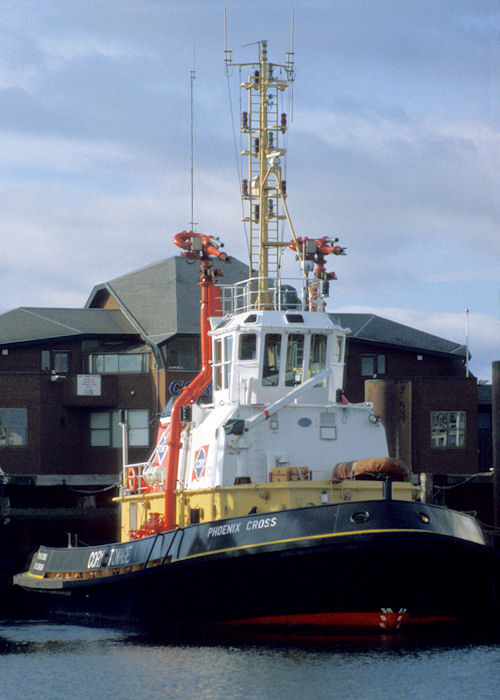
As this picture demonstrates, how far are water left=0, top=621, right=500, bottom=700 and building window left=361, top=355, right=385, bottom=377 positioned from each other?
24.6m

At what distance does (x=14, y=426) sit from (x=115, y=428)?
145 inches

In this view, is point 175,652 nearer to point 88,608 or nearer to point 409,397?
point 88,608

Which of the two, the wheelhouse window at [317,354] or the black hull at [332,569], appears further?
the wheelhouse window at [317,354]

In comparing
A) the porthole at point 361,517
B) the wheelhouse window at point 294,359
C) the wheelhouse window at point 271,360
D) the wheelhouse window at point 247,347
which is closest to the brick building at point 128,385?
the wheelhouse window at point 294,359

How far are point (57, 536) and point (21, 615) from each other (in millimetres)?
6920

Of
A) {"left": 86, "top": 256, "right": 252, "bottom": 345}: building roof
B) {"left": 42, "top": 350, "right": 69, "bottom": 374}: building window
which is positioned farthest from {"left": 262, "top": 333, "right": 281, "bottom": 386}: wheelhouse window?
{"left": 42, "top": 350, "right": 69, "bottom": 374}: building window

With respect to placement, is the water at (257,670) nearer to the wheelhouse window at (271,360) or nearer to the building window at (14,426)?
the wheelhouse window at (271,360)

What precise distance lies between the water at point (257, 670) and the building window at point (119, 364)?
2194cm

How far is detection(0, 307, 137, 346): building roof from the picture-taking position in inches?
1752

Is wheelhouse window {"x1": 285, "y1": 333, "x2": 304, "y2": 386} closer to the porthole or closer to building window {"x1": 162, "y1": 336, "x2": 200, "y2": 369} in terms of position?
the porthole

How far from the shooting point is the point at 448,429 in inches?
1652

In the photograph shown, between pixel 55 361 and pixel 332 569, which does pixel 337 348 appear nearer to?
pixel 332 569

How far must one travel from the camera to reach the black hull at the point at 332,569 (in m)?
20.4

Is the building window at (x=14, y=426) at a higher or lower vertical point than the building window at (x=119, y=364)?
lower
